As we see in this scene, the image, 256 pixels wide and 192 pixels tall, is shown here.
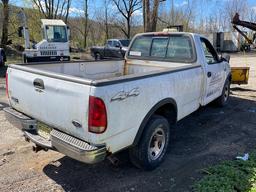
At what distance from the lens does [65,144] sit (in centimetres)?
321

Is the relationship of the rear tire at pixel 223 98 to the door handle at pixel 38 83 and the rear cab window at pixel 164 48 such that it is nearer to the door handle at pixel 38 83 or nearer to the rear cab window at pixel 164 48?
the rear cab window at pixel 164 48

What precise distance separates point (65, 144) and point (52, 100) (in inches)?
21.8

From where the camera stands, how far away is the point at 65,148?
10.5 feet

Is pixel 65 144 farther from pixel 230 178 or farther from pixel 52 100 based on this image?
pixel 230 178

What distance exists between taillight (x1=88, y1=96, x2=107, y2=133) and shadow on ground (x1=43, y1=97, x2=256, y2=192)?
1.04 meters

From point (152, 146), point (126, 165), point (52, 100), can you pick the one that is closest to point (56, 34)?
point (126, 165)

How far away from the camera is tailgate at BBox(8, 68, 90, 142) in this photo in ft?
10.1

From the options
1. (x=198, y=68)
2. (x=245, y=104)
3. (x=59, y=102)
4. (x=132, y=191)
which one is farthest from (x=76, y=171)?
(x=245, y=104)

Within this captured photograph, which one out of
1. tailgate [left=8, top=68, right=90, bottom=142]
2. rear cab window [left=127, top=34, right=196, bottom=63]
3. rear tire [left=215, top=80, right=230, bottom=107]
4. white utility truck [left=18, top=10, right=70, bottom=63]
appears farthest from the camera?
white utility truck [left=18, top=10, right=70, bottom=63]

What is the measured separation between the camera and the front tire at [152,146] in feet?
12.5

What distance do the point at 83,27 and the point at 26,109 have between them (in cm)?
3917

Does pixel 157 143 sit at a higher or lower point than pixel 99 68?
lower

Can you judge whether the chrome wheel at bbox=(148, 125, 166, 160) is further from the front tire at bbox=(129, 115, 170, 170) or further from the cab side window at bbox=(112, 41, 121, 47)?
the cab side window at bbox=(112, 41, 121, 47)

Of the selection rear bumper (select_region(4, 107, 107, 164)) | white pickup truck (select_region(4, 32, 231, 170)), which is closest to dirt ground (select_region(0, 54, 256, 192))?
white pickup truck (select_region(4, 32, 231, 170))
